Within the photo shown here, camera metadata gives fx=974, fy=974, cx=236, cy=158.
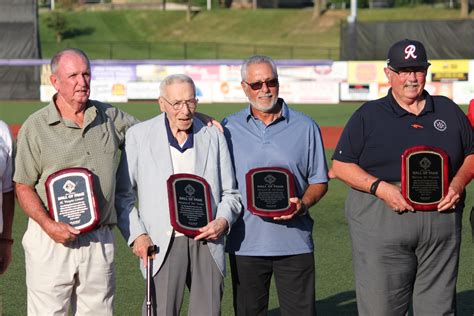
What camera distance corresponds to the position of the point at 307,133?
226 inches

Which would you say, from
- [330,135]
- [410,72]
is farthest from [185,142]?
[330,135]

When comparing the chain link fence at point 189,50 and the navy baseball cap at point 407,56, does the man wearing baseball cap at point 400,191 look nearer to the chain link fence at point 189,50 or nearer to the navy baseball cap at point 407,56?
the navy baseball cap at point 407,56

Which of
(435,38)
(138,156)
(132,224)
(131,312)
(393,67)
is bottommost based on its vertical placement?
(131,312)

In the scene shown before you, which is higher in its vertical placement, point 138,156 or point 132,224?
point 138,156

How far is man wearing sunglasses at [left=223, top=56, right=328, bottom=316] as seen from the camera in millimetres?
5699

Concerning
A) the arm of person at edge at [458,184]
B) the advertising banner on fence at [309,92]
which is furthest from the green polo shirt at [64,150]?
the advertising banner on fence at [309,92]

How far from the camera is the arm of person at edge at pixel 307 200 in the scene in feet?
18.4

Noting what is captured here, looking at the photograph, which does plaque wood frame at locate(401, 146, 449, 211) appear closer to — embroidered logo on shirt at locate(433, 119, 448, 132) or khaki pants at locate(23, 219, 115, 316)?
embroidered logo on shirt at locate(433, 119, 448, 132)

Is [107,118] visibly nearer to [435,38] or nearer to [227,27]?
[435,38]

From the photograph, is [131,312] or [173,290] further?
[131,312]

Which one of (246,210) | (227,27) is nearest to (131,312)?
(246,210)

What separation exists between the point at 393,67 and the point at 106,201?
69.0 inches

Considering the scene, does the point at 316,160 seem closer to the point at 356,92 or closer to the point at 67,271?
the point at 67,271

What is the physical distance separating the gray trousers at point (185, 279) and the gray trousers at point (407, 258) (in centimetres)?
87
